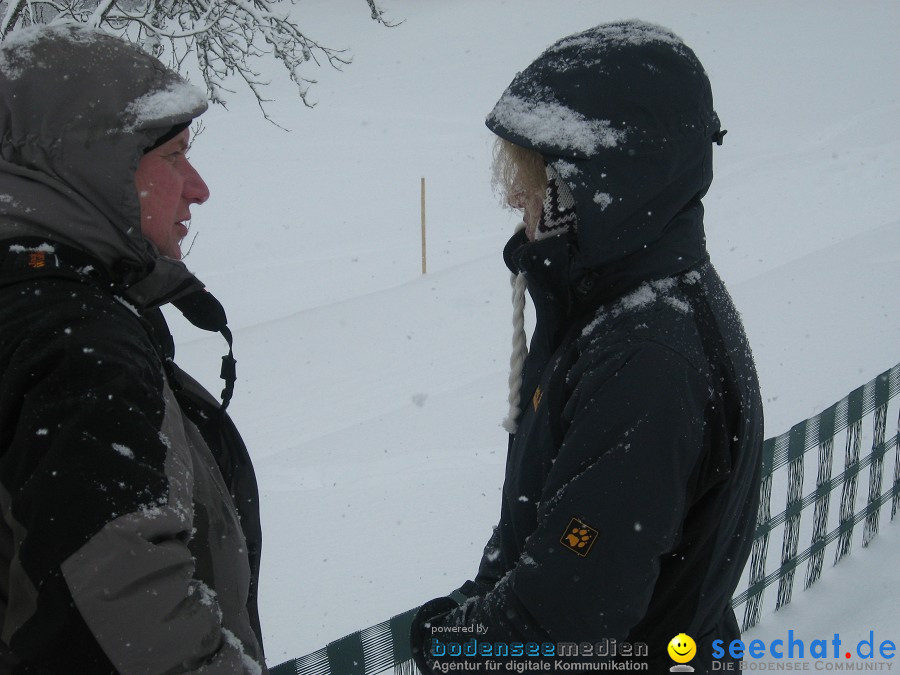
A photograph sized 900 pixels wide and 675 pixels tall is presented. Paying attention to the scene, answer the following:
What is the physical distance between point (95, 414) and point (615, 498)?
846mm

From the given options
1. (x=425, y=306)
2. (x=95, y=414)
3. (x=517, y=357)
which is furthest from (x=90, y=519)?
(x=425, y=306)

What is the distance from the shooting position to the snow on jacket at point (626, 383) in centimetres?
138

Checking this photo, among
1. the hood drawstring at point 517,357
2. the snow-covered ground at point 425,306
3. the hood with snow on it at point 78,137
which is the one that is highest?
the hood with snow on it at point 78,137

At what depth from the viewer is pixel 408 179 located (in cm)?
2031

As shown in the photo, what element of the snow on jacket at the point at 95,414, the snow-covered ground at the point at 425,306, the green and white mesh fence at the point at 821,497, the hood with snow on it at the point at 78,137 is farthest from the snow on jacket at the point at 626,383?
the snow-covered ground at the point at 425,306

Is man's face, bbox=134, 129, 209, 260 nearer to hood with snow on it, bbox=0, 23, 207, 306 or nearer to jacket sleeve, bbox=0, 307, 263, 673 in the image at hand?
hood with snow on it, bbox=0, 23, 207, 306

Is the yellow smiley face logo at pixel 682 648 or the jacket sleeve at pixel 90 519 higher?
the jacket sleeve at pixel 90 519

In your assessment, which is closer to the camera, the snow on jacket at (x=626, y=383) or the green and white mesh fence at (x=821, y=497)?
the snow on jacket at (x=626, y=383)

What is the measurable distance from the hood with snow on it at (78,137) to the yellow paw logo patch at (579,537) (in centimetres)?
91

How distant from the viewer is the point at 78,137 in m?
1.39

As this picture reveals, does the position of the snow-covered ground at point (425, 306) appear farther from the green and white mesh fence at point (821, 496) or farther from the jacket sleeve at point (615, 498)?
the jacket sleeve at point (615, 498)

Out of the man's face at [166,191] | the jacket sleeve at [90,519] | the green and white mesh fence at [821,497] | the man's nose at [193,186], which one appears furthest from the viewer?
the green and white mesh fence at [821,497]

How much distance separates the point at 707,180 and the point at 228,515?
1.13 m

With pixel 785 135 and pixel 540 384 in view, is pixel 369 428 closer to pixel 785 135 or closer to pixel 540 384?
pixel 540 384
